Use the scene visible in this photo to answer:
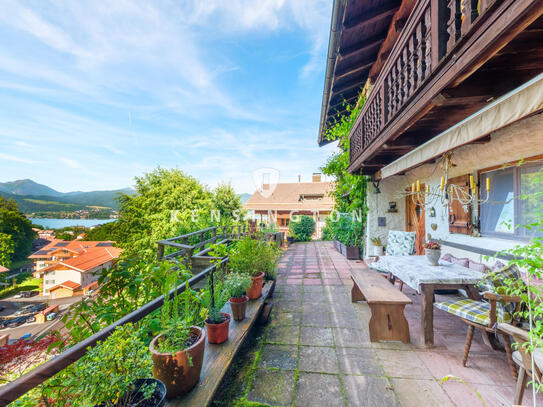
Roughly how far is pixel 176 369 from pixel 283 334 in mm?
1426

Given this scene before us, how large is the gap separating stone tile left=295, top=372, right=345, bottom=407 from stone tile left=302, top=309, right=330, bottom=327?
2.82 ft

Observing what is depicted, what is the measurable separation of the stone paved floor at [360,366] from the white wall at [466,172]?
125 centimetres

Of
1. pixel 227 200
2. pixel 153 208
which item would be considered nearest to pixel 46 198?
pixel 153 208

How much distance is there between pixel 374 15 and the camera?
386 centimetres

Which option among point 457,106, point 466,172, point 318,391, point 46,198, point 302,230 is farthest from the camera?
point 46,198

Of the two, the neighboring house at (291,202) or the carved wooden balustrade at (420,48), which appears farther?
the neighboring house at (291,202)

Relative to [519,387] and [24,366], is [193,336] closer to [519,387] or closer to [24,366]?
[24,366]

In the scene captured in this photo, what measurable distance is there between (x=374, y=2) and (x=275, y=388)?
17.1 ft

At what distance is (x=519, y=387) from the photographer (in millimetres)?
1477

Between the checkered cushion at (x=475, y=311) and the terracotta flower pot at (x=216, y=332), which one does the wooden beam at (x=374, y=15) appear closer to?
the checkered cushion at (x=475, y=311)

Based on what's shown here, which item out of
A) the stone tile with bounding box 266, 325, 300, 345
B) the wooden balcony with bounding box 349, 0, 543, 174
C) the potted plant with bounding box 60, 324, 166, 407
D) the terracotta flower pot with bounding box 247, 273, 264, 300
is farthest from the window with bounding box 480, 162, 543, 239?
the potted plant with bounding box 60, 324, 166, 407

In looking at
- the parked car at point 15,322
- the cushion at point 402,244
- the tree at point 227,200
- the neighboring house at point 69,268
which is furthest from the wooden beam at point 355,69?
the parked car at point 15,322

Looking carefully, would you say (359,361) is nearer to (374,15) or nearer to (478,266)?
(478,266)

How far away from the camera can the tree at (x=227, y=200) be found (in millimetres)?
16348
